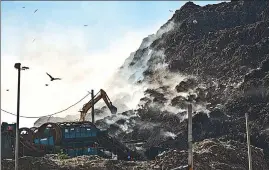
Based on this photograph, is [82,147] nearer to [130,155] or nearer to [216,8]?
[130,155]

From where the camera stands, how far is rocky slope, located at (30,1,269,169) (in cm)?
5762

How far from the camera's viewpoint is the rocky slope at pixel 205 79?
189 ft

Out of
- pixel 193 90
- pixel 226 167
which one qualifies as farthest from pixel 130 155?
pixel 193 90

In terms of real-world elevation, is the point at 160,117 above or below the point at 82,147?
above

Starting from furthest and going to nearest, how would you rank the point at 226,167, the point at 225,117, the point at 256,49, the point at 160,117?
the point at 256,49, the point at 160,117, the point at 225,117, the point at 226,167

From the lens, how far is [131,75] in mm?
100938

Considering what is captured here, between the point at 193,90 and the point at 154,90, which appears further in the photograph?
the point at 154,90

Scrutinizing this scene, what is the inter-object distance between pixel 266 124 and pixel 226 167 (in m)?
20.0

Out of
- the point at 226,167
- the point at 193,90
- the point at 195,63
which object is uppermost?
the point at 195,63

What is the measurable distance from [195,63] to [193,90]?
9.03m

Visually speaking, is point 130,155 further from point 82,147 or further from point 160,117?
point 160,117

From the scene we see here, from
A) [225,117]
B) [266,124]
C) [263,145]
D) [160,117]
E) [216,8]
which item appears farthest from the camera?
[216,8]

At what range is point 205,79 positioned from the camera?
74000mm

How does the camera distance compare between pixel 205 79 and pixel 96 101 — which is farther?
pixel 205 79
